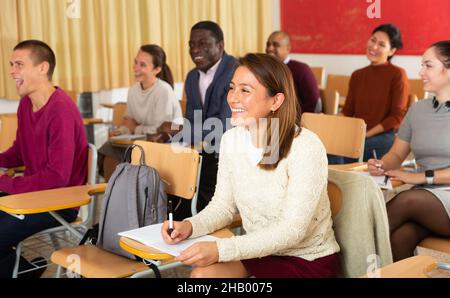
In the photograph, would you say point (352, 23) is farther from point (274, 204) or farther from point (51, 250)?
point (274, 204)

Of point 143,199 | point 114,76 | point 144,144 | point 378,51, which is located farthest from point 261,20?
point 143,199

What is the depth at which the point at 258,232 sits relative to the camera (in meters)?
1.90

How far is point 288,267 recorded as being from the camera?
1.97 meters

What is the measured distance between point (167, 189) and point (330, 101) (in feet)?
9.16

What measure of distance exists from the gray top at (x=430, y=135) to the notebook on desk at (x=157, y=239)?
1368 millimetres

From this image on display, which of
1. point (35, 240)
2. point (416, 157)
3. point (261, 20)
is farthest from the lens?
point (261, 20)

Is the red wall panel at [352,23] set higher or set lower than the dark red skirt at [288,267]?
higher

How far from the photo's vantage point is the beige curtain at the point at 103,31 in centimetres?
545

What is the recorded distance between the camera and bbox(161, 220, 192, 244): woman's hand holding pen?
6.39ft

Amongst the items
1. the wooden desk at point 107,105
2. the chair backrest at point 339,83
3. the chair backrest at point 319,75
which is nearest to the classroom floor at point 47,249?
the wooden desk at point 107,105

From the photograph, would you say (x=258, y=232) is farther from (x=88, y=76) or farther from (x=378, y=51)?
(x=88, y=76)

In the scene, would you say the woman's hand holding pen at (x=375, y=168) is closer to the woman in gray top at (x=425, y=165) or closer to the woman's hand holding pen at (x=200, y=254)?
the woman in gray top at (x=425, y=165)

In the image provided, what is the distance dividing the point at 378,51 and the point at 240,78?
8.93ft

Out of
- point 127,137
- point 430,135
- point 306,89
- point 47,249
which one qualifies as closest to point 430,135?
point 430,135
